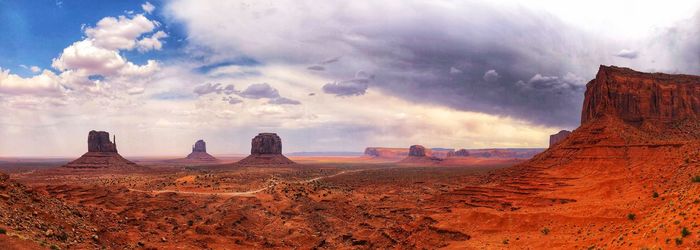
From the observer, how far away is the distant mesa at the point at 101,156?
13012 centimetres

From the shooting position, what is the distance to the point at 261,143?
191 meters

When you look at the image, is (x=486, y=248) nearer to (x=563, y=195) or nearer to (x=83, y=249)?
(x=563, y=195)

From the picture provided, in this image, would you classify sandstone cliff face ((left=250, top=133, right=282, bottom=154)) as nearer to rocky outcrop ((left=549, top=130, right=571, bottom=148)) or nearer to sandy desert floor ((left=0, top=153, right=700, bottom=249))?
sandy desert floor ((left=0, top=153, right=700, bottom=249))

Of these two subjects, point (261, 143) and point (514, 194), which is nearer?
point (514, 194)

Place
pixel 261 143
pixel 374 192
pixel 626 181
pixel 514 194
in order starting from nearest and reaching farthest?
pixel 626 181 < pixel 514 194 < pixel 374 192 < pixel 261 143

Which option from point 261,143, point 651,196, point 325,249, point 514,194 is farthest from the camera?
point 261,143

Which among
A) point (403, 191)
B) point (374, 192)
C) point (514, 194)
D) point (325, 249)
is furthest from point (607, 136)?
point (325, 249)

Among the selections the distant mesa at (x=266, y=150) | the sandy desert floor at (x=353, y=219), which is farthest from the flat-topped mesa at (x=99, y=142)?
the sandy desert floor at (x=353, y=219)

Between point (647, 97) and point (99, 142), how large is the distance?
16008cm

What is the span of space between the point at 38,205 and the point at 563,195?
190 ft

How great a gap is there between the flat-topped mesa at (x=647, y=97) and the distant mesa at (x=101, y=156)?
455 ft

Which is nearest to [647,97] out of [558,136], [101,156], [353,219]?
[353,219]

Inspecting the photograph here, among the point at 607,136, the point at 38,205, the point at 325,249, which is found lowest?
the point at 325,249

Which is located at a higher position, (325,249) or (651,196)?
(651,196)
